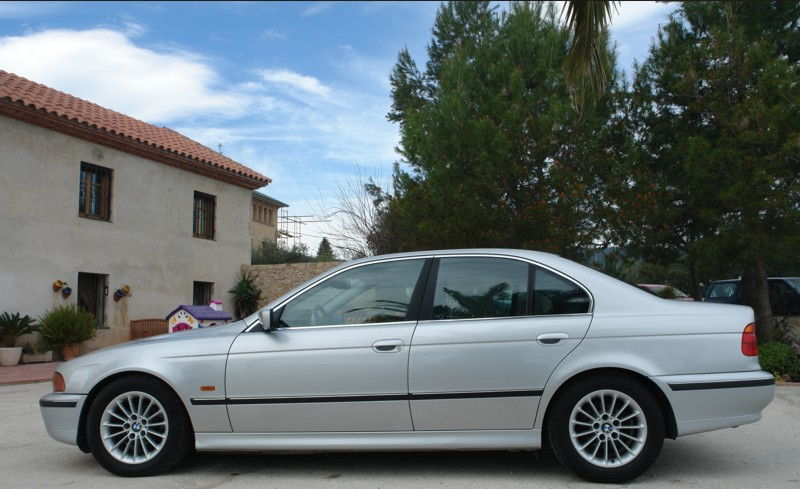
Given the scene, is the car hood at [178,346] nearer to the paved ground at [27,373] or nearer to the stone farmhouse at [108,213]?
the paved ground at [27,373]

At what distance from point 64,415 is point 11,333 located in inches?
414

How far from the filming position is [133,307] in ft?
58.3

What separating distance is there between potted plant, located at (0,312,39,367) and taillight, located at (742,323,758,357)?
1345 centimetres

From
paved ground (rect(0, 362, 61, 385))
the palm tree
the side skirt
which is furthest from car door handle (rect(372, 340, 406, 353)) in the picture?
paved ground (rect(0, 362, 61, 385))

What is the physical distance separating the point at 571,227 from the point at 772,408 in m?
5.99

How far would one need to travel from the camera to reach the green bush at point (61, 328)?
1455 centimetres

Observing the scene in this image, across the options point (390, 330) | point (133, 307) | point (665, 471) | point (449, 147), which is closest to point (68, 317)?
point (133, 307)

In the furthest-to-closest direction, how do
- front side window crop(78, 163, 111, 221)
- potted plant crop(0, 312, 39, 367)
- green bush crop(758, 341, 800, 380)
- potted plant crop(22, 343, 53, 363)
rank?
front side window crop(78, 163, 111, 221) < potted plant crop(22, 343, 53, 363) < potted plant crop(0, 312, 39, 367) < green bush crop(758, 341, 800, 380)

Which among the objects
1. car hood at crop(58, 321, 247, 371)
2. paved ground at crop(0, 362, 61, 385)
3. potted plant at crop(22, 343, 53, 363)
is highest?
car hood at crop(58, 321, 247, 371)

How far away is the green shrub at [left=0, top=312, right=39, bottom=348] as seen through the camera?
13953 millimetres

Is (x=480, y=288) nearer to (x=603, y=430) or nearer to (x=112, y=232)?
(x=603, y=430)

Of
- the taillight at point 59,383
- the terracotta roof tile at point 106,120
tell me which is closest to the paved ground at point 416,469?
the taillight at point 59,383

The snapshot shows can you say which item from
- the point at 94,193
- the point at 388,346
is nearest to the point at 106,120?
the point at 94,193

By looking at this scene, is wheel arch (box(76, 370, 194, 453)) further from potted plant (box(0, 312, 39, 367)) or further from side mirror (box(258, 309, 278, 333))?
potted plant (box(0, 312, 39, 367))
